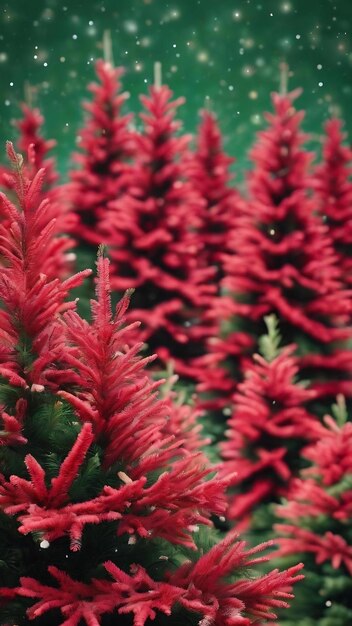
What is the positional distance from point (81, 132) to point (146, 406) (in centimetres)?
917

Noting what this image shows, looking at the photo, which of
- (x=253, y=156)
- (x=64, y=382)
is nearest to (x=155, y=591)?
(x=64, y=382)

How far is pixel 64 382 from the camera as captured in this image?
217cm

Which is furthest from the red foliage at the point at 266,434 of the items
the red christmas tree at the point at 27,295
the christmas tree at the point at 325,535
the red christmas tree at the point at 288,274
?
the red christmas tree at the point at 27,295

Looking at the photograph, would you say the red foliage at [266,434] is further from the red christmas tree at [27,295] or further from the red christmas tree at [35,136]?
the red christmas tree at [35,136]

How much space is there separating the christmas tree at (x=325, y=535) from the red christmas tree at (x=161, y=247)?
11.6 feet

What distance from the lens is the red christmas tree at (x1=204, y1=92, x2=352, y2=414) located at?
682 cm

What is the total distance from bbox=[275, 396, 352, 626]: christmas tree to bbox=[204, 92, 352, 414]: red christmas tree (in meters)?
2.35

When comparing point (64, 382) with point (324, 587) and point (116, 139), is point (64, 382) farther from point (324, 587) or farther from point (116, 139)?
→ point (116, 139)

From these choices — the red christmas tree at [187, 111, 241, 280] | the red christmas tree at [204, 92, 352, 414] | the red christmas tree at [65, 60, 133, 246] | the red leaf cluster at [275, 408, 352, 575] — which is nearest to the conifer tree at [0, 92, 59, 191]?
the red christmas tree at [65, 60, 133, 246]

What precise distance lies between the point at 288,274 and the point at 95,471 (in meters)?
5.17

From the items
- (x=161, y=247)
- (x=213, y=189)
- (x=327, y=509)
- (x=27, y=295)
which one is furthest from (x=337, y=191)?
(x=27, y=295)

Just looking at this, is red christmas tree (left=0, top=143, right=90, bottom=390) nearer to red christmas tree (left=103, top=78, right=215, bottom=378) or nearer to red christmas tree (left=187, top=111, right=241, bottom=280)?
red christmas tree (left=103, top=78, right=215, bottom=378)

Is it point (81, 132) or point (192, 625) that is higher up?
point (81, 132)

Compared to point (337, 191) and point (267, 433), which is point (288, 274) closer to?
point (267, 433)
